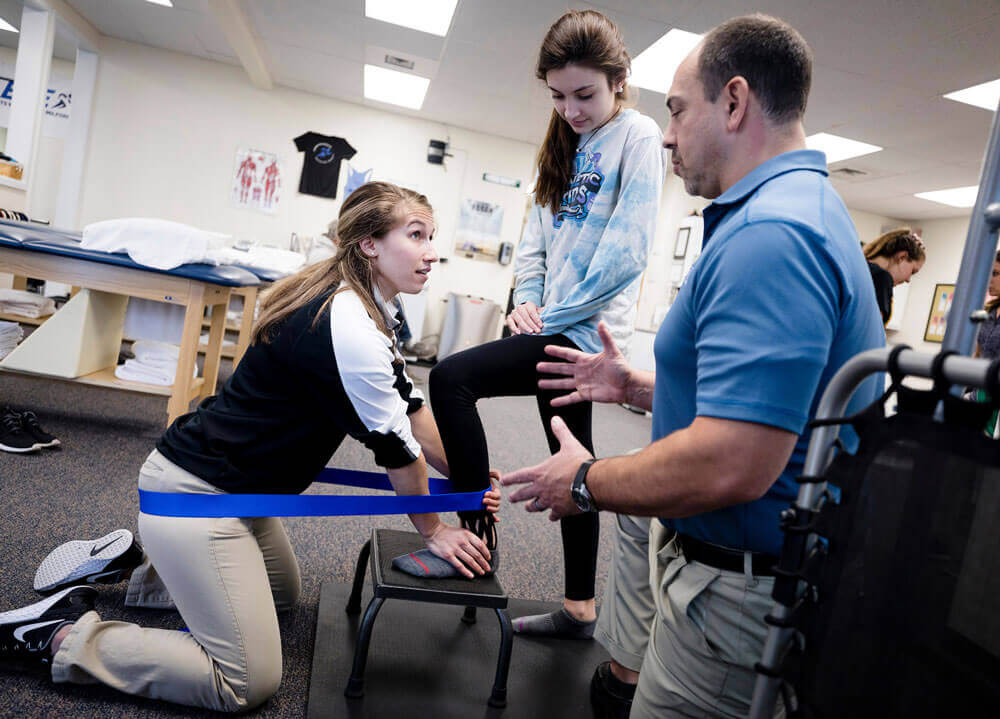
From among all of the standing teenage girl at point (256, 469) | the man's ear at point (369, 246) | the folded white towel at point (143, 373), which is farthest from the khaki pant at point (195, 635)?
the folded white towel at point (143, 373)

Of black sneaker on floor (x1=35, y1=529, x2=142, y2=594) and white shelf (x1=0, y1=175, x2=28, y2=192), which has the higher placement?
white shelf (x1=0, y1=175, x2=28, y2=192)

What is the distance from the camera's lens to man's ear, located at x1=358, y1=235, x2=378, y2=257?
5.01 feet

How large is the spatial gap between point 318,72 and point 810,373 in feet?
22.4

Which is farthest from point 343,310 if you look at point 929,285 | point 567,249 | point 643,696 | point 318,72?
point 929,285

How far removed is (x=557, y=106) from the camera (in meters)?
1.61

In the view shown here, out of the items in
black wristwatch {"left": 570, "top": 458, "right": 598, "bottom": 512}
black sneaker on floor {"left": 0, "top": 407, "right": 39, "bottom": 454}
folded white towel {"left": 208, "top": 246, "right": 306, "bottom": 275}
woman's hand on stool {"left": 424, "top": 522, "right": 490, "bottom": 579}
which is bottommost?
black sneaker on floor {"left": 0, "top": 407, "right": 39, "bottom": 454}

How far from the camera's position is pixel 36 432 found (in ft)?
8.49

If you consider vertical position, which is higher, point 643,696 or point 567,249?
point 567,249

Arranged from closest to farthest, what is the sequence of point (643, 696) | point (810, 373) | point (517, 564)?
point (810, 373)
point (643, 696)
point (517, 564)

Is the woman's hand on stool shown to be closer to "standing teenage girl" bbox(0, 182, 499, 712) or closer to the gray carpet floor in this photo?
"standing teenage girl" bbox(0, 182, 499, 712)

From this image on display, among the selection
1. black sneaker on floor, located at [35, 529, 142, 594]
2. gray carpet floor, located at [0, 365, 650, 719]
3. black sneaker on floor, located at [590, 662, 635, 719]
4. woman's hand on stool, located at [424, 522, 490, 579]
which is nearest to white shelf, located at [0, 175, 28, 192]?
gray carpet floor, located at [0, 365, 650, 719]

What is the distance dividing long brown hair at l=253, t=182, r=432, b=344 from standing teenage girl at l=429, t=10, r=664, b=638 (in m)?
0.26

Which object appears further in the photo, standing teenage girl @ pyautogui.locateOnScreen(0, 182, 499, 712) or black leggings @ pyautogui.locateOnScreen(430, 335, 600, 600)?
black leggings @ pyautogui.locateOnScreen(430, 335, 600, 600)

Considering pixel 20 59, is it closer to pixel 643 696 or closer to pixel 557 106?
pixel 557 106
